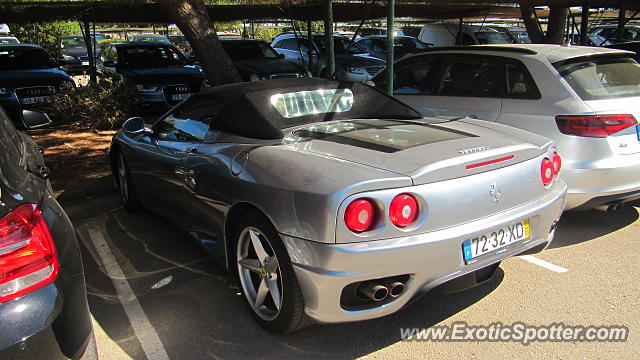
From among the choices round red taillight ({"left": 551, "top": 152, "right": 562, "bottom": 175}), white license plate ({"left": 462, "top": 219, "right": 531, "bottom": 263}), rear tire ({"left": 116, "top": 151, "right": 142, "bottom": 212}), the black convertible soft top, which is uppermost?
the black convertible soft top

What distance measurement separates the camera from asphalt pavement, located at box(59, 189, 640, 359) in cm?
279

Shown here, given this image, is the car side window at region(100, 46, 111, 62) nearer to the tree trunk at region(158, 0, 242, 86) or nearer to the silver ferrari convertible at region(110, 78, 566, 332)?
the tree trunk at region(158, 0, 242, 86)

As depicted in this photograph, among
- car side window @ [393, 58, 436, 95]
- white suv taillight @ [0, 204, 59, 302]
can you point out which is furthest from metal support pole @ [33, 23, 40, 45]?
white suv taillight @ [0, 204, 59, 302]

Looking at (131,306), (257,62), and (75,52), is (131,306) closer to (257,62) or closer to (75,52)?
(257,62)

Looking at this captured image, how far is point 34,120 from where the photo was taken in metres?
3.94

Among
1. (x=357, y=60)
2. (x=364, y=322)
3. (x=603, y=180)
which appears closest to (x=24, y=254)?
(x=364, y=322)

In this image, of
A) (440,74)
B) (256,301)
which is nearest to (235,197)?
(256,301)

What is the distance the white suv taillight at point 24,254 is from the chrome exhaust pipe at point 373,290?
1.35 m

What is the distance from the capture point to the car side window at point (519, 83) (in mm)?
4484

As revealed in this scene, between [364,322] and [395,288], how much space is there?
0.65 meters

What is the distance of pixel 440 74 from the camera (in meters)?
5.41

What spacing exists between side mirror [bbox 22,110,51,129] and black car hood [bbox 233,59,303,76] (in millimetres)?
7308

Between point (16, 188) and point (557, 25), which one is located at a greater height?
point (557, 25)

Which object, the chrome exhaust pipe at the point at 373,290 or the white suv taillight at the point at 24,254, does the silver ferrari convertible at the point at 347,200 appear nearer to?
the chrome exhaust pipe at the point at 373,290
